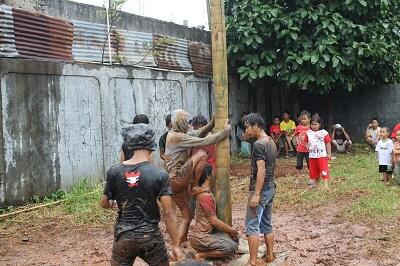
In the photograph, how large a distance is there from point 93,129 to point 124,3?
2.41m

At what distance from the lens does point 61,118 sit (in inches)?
327

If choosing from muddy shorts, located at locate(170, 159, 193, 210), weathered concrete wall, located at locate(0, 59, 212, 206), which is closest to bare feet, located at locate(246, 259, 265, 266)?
muddy shorts, located at locate(170, 159, 193, 210)

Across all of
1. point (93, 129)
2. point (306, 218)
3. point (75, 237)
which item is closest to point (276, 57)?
point (93, 129)

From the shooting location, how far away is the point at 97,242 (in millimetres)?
6230

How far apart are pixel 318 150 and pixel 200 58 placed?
15.5 feet

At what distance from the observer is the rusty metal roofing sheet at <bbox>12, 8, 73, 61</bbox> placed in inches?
306

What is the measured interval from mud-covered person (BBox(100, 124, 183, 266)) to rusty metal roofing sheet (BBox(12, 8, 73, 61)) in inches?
190

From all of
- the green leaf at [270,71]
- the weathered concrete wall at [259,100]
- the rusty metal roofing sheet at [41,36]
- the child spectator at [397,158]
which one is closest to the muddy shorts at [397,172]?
the child spectator at [397,158]

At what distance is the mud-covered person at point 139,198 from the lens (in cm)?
358

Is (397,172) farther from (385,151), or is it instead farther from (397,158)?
(385,151)

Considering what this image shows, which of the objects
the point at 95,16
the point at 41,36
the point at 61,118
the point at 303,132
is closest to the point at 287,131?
the point at 303,132

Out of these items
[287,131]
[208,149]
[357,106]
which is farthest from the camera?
[357,106]

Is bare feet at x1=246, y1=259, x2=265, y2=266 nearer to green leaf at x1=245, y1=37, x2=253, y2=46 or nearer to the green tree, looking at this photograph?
the green tree

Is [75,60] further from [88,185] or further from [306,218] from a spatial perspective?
[306,218]
